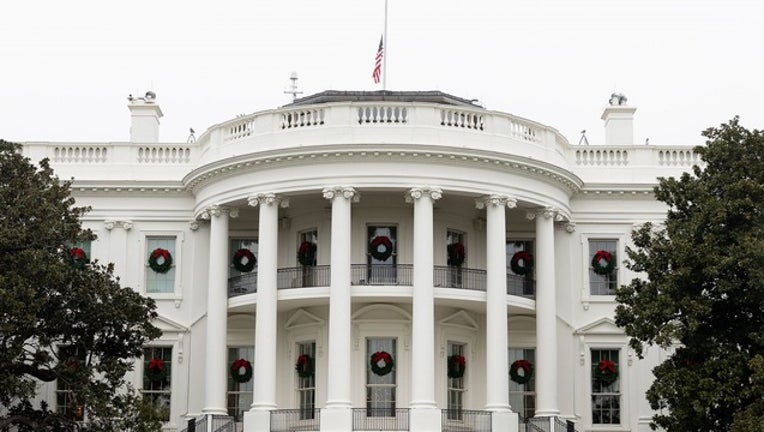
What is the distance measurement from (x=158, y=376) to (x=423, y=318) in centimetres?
848

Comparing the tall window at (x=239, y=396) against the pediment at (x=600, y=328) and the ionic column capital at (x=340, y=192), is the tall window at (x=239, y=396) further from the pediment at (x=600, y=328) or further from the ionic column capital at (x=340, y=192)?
the pediment at (x=600, y=328)

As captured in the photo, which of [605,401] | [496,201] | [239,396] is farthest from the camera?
[605,401]

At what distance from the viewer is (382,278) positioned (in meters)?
35.1

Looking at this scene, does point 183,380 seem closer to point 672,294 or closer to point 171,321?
point 171,321

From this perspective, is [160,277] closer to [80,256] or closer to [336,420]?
[80,256]

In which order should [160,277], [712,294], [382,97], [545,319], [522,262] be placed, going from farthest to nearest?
[382,97]
[160,277]
[522,262]
[545,319]
[712,294]

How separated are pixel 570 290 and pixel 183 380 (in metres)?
11.2

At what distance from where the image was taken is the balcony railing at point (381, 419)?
109 feet

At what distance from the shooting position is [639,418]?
1417 inches

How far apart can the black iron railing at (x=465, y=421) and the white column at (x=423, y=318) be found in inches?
60.1

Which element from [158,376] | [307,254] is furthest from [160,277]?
[307,254]

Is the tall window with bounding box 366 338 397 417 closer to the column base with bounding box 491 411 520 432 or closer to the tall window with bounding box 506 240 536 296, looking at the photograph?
the column base with bounding box 491 411 520 432

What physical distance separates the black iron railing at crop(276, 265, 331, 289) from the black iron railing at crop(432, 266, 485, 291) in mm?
2997

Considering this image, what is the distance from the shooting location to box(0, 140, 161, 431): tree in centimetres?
2855
